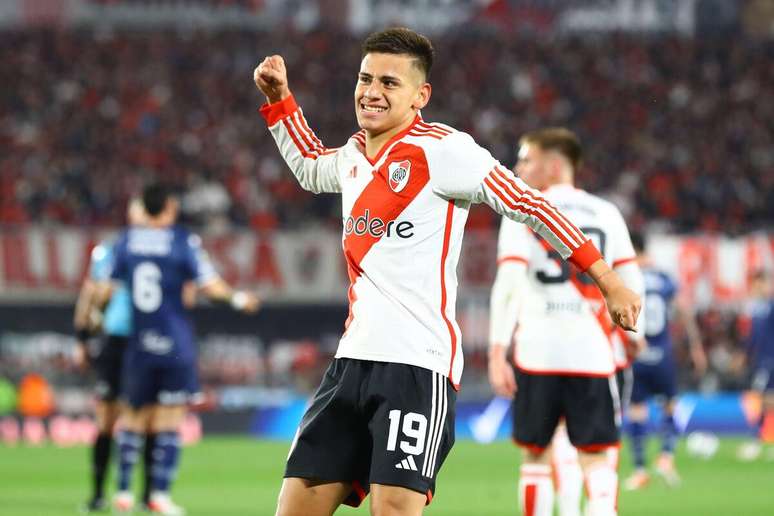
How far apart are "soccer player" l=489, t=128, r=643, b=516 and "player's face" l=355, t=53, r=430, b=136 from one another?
2379mm

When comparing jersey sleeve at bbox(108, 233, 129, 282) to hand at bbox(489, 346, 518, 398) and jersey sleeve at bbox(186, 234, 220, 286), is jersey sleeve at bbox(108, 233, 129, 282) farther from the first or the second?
hand at bbox(489, 346, 518, 398)

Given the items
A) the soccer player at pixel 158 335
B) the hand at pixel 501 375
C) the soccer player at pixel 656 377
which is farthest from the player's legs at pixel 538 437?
the soccer player at pixel 656 377

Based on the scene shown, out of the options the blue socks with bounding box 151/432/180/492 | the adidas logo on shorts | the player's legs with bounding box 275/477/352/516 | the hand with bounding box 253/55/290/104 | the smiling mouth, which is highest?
the hand with bounding box 253/55/290/104

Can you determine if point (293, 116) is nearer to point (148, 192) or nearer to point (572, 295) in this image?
point (572, 295)

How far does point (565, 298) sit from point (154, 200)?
3413mm

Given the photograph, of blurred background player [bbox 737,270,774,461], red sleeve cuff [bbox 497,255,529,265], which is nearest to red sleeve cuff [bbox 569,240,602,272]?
red sleeve cuff [bbox 497,255,529,265]

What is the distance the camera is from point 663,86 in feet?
98.8

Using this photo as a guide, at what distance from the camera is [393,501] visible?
447cm

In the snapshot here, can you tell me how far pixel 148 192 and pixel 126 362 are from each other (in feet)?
3.77

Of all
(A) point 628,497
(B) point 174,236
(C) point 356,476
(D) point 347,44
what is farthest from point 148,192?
(D) point 347,44

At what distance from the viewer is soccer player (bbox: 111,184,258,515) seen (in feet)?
31.6

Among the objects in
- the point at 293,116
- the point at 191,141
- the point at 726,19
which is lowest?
the point at 293,116

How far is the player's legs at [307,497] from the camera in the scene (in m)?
4.62

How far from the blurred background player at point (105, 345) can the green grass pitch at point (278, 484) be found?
366 mm
